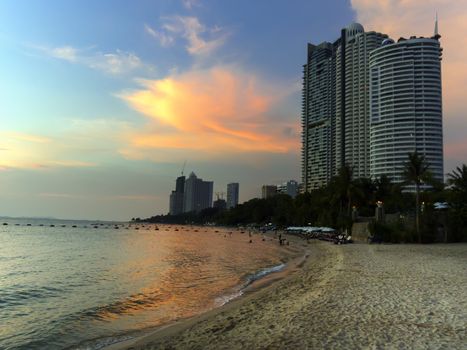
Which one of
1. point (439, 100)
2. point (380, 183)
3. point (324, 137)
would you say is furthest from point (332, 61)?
point (380, 183)

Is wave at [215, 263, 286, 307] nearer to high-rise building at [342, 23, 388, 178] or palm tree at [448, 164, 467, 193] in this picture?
palm tree at [448, 164, 467, 193]

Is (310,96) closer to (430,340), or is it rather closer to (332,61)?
(332,61)

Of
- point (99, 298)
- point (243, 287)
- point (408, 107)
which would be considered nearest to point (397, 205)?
point (408, 107)

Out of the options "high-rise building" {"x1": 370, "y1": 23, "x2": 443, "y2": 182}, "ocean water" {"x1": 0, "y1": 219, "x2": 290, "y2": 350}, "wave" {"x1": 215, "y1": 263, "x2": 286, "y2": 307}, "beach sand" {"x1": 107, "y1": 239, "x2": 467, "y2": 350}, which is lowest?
"ocean water" {"x1": 0, "y1": 219, "x2": 290, "y2": 350}

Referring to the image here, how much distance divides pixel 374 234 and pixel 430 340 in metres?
39.9

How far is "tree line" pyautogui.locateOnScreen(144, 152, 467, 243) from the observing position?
139 feet

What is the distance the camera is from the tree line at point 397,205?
1665 inches

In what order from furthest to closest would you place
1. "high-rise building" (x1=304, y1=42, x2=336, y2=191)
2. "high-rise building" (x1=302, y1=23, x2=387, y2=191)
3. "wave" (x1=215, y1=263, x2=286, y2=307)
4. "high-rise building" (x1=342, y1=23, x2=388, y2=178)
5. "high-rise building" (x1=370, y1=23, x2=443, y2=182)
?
"high-rise building" (x1=304, y1=42, x2=336, y2=191)
"high-rise building" (x1=302, y1=23, x2=387, y2=191)
"high-rise building" (x1=342, y1=23, x2=388, y2=178)
"high-rise building" (x1=370, y1=23, x2=443, y2=182)
"wave" (x1=215, y1=263, x2=286, y2=307)

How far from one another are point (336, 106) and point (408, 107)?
3535 cm

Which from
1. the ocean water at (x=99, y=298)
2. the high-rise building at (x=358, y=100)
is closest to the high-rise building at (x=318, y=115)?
the high-rise building at (x=358, y=100)

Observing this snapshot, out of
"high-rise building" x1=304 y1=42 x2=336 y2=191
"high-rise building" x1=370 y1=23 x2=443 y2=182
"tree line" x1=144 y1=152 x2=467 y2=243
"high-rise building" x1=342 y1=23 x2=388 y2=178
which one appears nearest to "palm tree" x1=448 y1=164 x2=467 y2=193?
"tree line" x1=144 y1=152 x2=467 y2=243

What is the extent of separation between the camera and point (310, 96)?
525ft

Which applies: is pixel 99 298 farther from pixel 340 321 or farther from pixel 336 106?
pixel 336 106

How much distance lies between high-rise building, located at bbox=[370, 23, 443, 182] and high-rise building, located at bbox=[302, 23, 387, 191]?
33.0 ft
